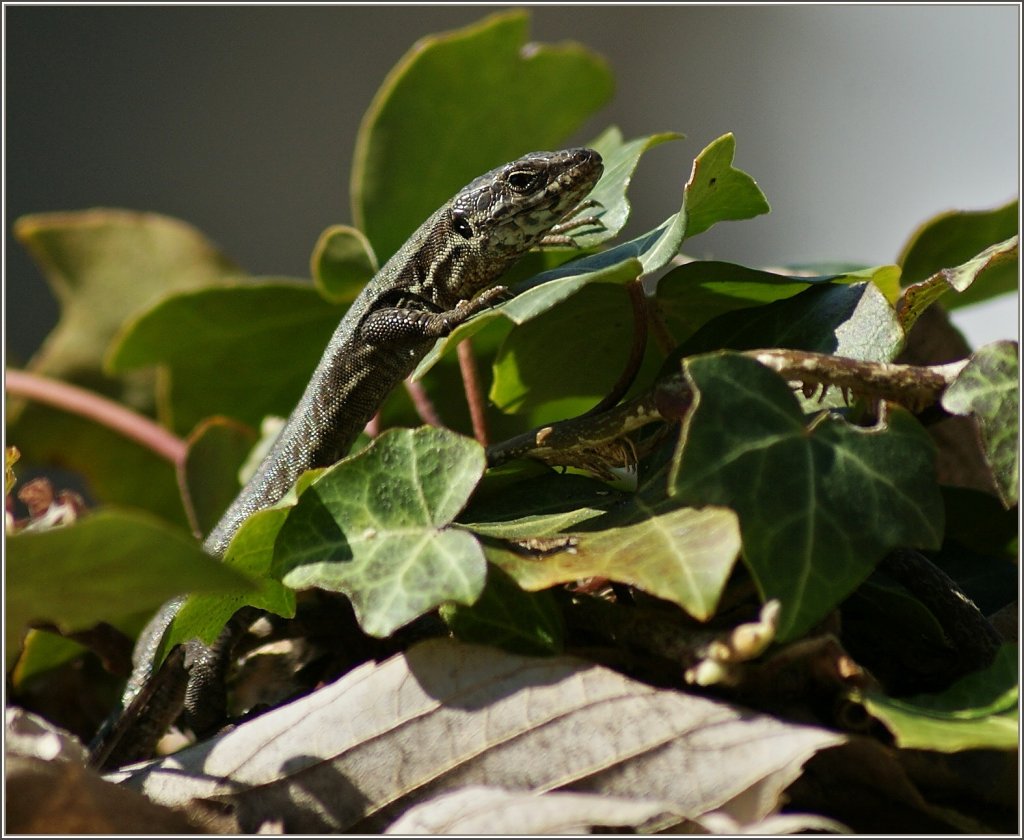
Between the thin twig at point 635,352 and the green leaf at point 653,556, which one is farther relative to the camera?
the thin twig at point 635,352

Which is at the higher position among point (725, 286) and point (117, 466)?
point (725, 286)

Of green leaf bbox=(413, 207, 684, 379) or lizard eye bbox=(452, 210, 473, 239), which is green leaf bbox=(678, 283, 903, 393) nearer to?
green leaf bbox=(413, 207, 684, 379)

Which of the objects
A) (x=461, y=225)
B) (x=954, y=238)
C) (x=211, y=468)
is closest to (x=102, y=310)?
(x=211, y=468)

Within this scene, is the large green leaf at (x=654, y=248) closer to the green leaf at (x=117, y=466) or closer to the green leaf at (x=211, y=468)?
the green leaf at (x=211, y=468)

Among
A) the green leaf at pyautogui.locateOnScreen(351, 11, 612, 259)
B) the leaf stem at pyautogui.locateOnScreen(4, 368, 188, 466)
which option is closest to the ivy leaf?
the green leaf at pyautogui.locateOnScreen(351, 11, 612, 259)

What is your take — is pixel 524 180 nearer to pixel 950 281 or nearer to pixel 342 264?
pixel 342 264

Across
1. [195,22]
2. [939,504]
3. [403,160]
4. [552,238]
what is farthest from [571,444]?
[195,22]

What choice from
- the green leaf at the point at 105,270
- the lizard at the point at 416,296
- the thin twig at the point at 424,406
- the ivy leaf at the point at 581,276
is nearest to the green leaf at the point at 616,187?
the lizard at the point at 416,296

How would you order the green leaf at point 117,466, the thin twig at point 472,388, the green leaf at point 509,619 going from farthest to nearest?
the green leaf at point 117,466 → the thin twig at point 472,388 → the green leaf at point 509,619
